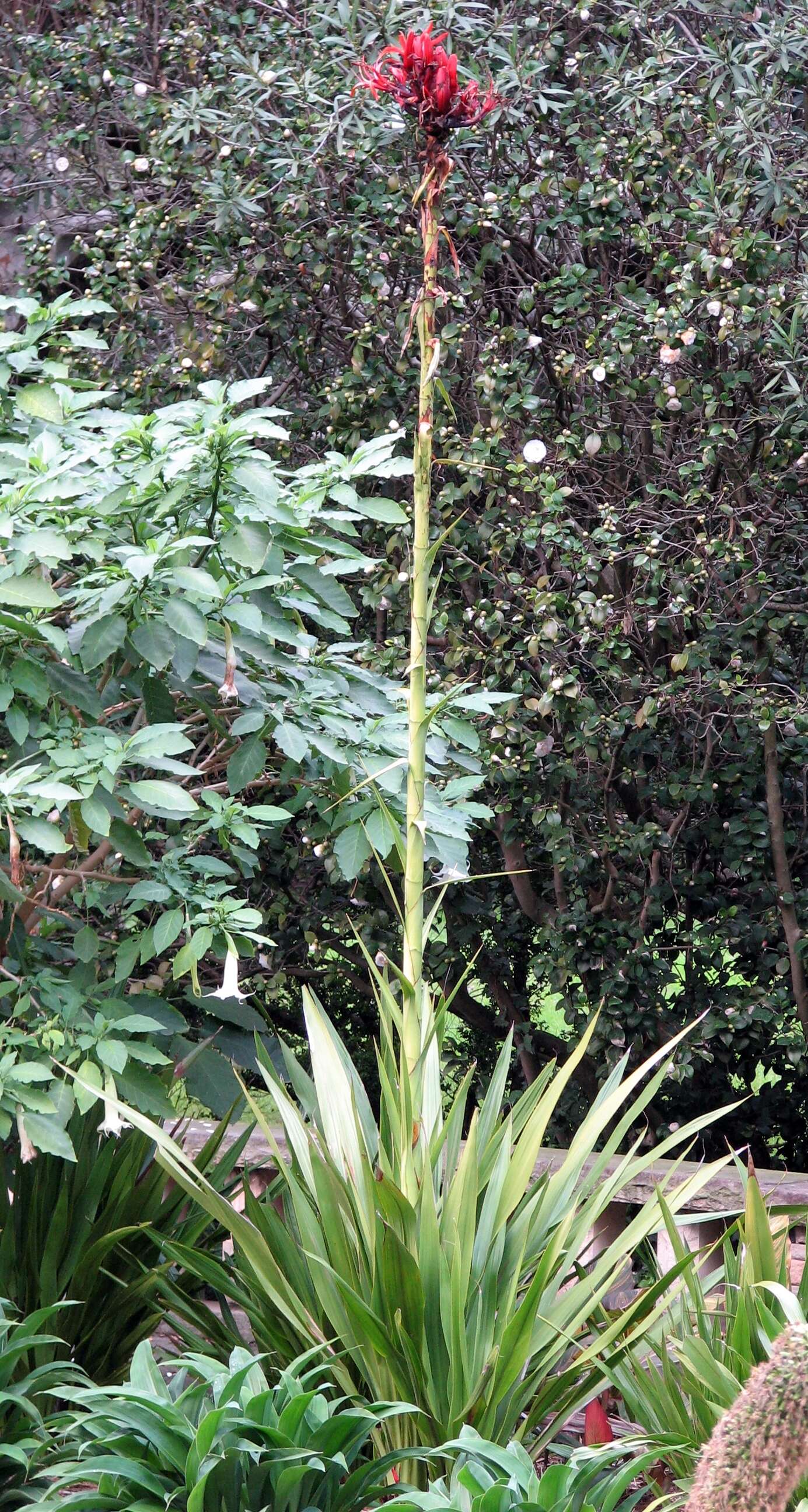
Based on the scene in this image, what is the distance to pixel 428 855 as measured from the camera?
2975 mm

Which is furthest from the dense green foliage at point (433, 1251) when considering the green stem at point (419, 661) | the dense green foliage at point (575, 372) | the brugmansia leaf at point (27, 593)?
the dense green foliage at point (575, 372)

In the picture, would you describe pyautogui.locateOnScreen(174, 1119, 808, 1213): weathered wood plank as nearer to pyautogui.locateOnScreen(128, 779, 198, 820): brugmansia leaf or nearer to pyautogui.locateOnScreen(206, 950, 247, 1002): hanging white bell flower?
pyautogui.locateOnScreen(206, 950, 247, 1002): hanging white bell flower

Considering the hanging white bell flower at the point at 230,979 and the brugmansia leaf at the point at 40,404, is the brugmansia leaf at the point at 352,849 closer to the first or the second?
the hanging white bell flower at the point at 230,979

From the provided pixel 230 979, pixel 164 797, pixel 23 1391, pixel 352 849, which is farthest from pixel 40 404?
pixel 23 1391

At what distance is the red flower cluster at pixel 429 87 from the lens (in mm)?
2350

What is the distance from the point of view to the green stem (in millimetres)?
2482

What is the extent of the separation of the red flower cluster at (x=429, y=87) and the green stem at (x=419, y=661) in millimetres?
118

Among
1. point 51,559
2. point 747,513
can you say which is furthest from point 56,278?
point 51,559

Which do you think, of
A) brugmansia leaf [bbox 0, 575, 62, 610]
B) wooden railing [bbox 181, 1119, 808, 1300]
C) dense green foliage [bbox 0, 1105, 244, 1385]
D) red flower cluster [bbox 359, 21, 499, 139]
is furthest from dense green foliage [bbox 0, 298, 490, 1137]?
wooden railing [bbox 181, 1119, 808, 1300]

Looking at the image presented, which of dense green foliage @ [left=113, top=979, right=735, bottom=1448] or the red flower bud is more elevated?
dense green foliage @ [left=113, top=979, right=735, bottom=1448]

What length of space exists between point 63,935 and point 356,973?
167 centimetres

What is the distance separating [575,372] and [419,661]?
7.14 ft

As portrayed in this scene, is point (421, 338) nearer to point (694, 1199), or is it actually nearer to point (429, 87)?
point (429, 87)

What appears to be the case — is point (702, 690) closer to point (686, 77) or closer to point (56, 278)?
point (686, 77)
